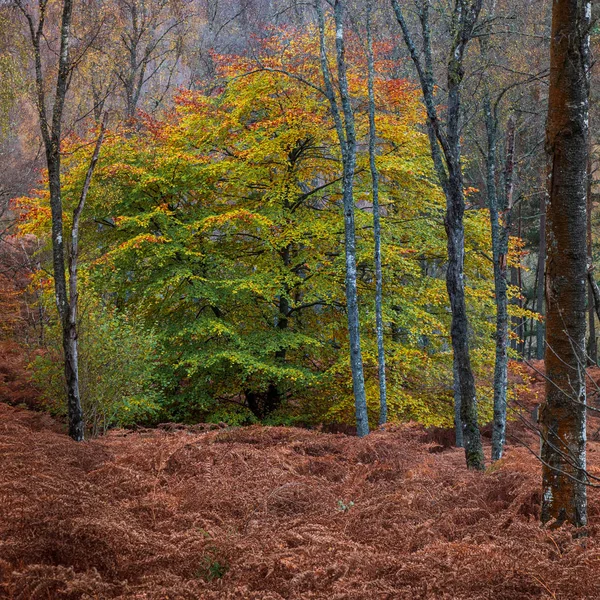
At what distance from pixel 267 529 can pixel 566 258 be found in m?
2.52

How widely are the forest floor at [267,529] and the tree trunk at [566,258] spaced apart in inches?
9.6

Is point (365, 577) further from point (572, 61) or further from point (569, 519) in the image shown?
point (572, 61)

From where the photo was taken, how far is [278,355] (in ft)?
40.9

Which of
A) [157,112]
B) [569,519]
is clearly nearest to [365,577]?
[569,519]

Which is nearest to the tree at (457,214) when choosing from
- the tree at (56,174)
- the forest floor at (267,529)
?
the forest floor at (267,529)

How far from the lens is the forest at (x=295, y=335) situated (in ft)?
10.8

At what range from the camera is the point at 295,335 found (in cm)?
1176

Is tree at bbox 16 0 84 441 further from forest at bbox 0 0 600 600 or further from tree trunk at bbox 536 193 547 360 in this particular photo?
tree trunk at bbox 536 193 547 360

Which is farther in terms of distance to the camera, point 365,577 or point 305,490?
point 305,490

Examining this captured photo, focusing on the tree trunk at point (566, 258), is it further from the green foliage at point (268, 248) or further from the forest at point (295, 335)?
the green foliage at point (268, 248)

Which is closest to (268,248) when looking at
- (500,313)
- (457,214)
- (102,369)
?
(102,369)

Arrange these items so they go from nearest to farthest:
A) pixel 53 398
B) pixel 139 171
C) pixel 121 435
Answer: pixel 121 435 → pixel 53 398 → pixel 139 171

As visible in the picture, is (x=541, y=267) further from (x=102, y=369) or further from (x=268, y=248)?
(x=102, y=369)

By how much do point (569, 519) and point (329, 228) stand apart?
28.5 feet
